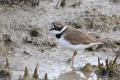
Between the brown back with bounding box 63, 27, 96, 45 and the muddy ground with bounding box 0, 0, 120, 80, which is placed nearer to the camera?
the muddy ground with bounding box 0, 0, 120, 80

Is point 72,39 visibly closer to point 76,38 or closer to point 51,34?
point 76,38

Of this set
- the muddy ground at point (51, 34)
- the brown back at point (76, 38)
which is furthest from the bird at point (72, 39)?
the muddy ground at point (51, 34)

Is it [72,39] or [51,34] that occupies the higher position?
[72,39]

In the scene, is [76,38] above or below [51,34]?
above

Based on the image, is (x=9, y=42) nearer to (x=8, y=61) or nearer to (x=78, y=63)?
(x=8, y=61)

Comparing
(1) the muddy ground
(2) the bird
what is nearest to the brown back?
(2) the bird

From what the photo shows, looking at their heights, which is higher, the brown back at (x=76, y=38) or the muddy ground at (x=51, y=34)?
the brown back at (x=76, y=38)

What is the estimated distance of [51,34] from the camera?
28.4ft

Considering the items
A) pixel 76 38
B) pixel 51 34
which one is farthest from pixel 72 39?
pixel 51 34

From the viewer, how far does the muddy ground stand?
291 inches

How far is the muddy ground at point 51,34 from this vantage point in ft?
24.3

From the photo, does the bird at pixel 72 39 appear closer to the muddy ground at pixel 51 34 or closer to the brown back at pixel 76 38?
the brown back at pixel 76 38

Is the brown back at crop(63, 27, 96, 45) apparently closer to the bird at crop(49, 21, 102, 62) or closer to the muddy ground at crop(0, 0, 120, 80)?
the bird at crop(49, 21, 102, 62)

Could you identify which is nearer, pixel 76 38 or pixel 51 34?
pixel 76 38
